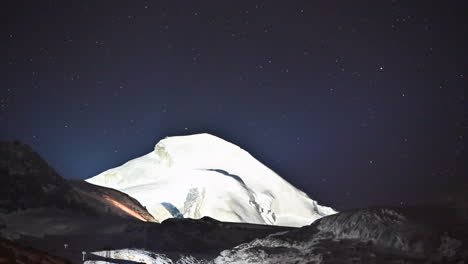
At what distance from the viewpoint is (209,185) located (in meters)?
126

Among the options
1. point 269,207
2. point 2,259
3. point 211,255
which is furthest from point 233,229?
point 269,207

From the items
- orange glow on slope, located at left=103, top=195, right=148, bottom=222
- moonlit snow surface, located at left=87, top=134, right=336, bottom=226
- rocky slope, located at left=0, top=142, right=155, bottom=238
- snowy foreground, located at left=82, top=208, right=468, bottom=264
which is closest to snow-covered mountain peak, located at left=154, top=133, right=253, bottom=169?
moonlit snow surface, located at left=87, top=134, right=336, bottom=226

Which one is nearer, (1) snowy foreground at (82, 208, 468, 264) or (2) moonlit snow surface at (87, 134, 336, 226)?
(1) snowy foreground at (82, 208, 468, 264)

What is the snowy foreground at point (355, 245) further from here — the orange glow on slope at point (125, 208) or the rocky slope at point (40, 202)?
the orange glow on slope at point (125, 208)

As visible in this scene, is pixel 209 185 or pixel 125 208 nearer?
pixel 125 208

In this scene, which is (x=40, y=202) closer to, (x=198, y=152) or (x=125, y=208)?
(x=125, y=208)

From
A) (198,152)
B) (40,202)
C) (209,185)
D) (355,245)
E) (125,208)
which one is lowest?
(209,185)

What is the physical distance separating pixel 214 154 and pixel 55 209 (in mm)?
95371

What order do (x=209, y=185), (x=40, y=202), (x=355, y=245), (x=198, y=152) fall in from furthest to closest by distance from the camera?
(x=198, y=152) < (x=209, y=185) < (x=40, y=202) < (x=355, y=245)

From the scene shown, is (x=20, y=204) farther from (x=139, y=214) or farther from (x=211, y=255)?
(x=211, y=255)

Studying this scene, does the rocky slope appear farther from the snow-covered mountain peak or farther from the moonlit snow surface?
the snow-covered mountain peak

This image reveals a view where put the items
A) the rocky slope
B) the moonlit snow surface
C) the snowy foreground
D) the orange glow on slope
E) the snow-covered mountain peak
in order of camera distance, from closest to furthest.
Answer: the snowy foreground
the rocky slope
the orange glow on slope
the moonlit snow surface
the snow-covered mountain peak

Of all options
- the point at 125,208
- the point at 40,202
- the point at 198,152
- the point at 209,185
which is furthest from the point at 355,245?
the point at 198,152

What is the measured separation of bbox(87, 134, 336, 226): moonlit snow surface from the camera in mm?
114375
